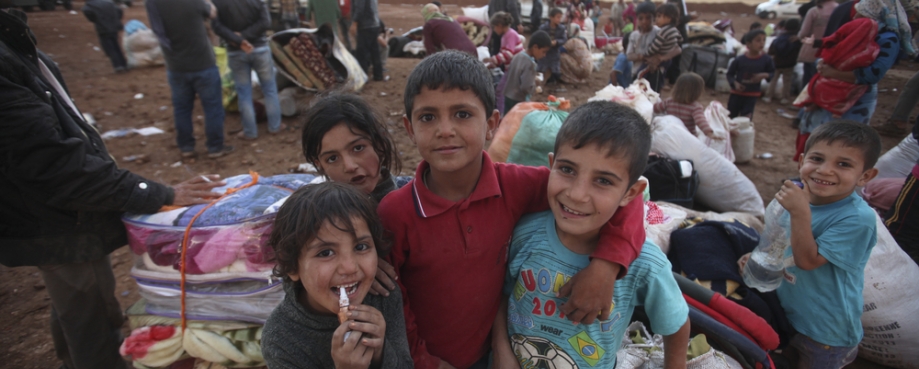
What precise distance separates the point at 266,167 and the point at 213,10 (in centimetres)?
176

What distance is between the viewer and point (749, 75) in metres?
5.72

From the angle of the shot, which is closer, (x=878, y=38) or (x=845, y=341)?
(x=845, y=341)

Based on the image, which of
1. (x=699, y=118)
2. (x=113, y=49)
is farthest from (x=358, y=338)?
(x=113, y=49)

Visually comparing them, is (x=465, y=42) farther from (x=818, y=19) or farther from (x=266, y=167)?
(x=818, y=19)

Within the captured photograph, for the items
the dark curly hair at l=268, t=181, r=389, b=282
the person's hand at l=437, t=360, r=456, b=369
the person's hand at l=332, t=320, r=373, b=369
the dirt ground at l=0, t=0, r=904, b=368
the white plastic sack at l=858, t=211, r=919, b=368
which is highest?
the dark curly hair at l=268, t=181, r=389, b=282

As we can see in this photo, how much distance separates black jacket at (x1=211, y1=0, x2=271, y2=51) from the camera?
4.81 metres

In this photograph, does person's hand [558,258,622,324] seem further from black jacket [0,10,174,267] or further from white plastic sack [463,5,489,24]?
white plastic sack [463,5,489,24]

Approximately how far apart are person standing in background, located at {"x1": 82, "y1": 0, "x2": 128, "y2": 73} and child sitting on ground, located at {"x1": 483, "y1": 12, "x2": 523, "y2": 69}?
6476mm

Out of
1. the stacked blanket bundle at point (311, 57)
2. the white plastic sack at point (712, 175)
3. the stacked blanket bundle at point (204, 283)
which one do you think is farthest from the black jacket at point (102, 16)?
the white plastic sack at point (712, 175)

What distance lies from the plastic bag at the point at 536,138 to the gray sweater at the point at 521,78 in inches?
81.4

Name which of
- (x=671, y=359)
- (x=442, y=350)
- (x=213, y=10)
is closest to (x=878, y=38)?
(x=671, y=359)

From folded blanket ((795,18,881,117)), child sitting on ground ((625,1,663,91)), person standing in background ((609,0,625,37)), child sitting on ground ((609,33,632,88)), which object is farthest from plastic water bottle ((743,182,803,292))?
person standing in background ((609,0,625,37))

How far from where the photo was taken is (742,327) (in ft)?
5.53

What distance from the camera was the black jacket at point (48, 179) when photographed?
1563 mm
